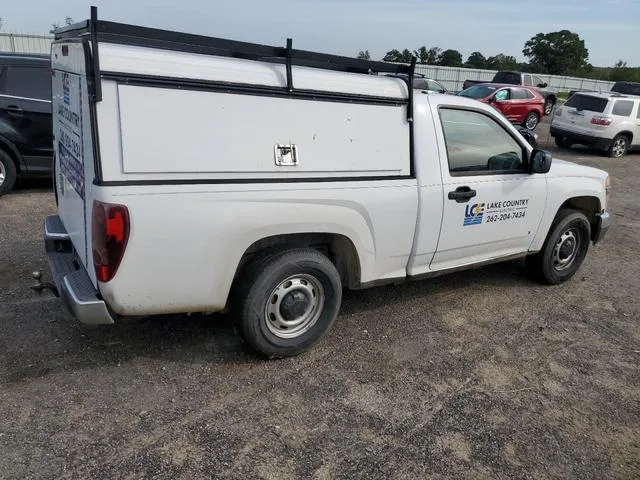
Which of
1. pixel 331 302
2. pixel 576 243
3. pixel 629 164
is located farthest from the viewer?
pixel 629 164

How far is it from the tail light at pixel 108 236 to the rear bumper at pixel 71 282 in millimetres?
171

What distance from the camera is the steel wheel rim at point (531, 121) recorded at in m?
18.9

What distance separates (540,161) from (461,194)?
92cm

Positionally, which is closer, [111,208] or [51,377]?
[111,208]

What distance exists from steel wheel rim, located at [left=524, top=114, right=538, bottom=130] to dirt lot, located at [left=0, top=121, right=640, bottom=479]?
15.5 metres

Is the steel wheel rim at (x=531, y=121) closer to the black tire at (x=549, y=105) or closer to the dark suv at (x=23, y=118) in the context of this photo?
the black tire at (x=549, y=105)

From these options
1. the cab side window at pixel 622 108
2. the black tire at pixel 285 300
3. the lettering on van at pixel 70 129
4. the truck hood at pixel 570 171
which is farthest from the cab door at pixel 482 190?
the cab side window at pixel 622 108

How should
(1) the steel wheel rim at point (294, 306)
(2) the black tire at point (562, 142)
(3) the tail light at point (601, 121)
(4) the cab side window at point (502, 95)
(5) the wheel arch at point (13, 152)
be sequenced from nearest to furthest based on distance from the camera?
1. (1) the steel wheel rim at point (294, 306)
2. (5) the wheel arch at point (13, 152)
3. (3) the tail light at point (601, 121)
4. (2) the black tire at point (562, 142)
5. (4) the cab side window at point (502, 95)

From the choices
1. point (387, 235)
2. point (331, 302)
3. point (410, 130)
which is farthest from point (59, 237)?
point (410, 130)

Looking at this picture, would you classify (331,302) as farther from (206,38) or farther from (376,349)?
(206,38)

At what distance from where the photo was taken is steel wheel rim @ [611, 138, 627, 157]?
1520 cm

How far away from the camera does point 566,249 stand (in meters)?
5.32

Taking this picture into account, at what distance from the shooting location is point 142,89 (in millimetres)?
2836

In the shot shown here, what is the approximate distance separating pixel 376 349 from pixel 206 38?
7.71 ft
